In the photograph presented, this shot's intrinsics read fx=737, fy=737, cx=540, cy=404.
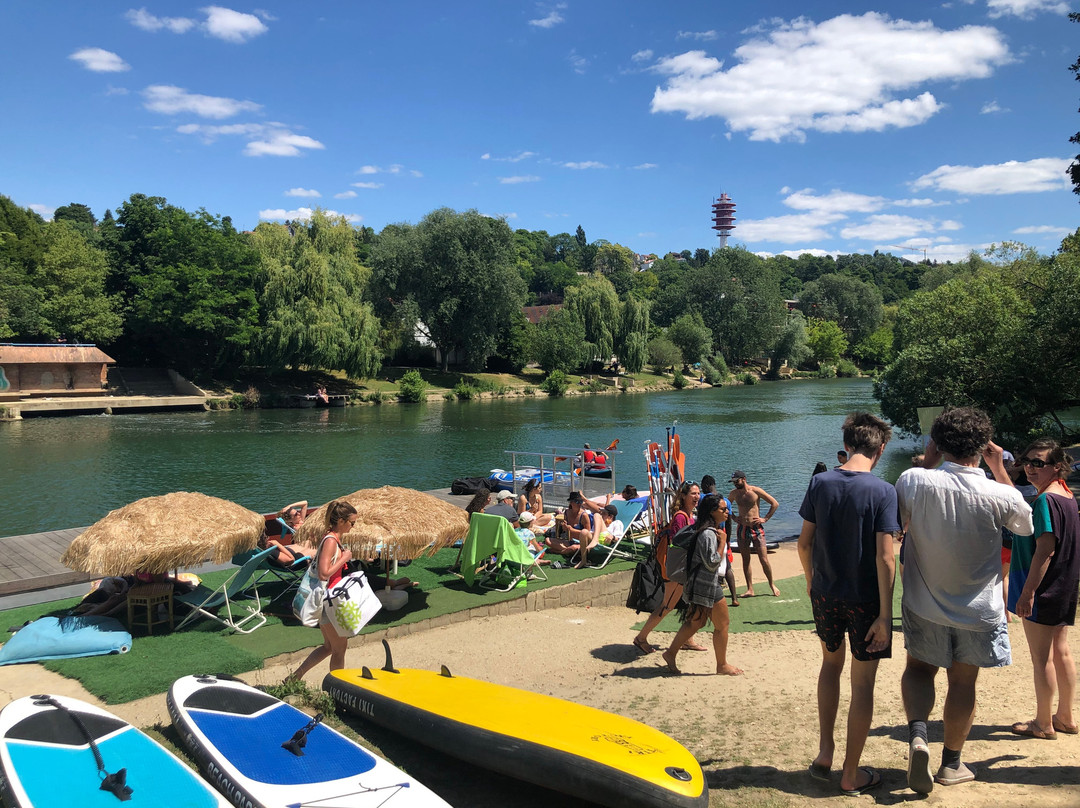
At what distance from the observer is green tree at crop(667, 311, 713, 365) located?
73938 millimetres

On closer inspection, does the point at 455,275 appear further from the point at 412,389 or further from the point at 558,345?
the point at 558,345

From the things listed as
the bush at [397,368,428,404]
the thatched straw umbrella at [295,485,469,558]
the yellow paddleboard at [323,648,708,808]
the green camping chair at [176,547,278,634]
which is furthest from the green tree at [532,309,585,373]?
the yellow paddleboard at [323,648,708,808]

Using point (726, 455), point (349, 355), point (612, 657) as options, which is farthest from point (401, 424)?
point (612, 657)

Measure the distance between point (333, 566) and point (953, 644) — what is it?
433cm

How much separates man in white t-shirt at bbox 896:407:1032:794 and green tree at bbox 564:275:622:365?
60.1m

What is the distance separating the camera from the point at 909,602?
3787 mm

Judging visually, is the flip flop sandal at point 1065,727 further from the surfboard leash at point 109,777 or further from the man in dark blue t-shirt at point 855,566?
the surfboard leash at point 109,777

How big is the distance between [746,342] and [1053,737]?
256 feet

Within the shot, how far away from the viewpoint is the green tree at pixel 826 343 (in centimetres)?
8725

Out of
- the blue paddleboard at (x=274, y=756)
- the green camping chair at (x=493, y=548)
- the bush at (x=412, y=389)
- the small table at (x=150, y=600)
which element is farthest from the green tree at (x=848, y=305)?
the blue paddleboard at (x=274, y=756)

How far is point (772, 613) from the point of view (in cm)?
897

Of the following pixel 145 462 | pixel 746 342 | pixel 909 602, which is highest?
pixel 746 342

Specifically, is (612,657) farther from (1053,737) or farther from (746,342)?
(746,342)

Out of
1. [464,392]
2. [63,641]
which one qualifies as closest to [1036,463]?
[63,641]
